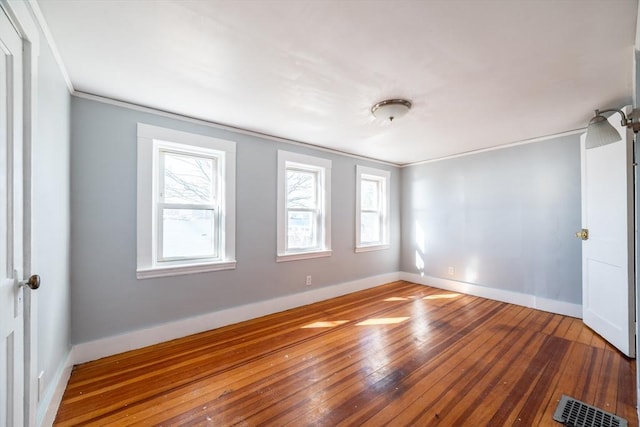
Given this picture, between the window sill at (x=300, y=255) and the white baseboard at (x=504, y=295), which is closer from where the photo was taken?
the white baseboard at (x=504, y=295)

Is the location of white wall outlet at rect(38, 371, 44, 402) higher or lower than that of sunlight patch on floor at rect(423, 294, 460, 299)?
higher

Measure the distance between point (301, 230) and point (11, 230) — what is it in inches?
118

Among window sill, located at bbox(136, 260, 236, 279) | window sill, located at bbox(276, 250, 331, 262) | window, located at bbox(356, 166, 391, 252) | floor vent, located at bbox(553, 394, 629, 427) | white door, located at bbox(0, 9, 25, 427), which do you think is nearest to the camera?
white door, located at bbox(0, 9, 25, 427)

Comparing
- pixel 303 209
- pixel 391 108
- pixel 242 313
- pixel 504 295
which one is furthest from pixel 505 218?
pixel 242 313

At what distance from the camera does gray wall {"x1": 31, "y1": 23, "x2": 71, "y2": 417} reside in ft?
4.79

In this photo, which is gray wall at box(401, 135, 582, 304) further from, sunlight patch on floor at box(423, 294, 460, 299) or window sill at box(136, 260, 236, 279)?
window sill at box(136, 260, 236, 279)

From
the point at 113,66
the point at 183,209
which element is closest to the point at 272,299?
the point at 183,209

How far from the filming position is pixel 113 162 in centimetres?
240

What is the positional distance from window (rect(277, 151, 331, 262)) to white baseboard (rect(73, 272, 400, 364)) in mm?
570

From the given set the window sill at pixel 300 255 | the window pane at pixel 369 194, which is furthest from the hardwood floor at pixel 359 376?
the window pane at pixel 369 194

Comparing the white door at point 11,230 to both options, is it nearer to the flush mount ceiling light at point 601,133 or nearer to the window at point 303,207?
the window at point 303,207

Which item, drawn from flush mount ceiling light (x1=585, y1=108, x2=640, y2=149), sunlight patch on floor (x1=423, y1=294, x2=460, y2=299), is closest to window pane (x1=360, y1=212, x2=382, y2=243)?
sunlight patch on floor (x1=423, y1=294, x2=460, y2=299)

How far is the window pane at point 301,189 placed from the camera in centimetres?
376

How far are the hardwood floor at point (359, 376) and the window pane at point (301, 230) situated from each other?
1.09 meters
